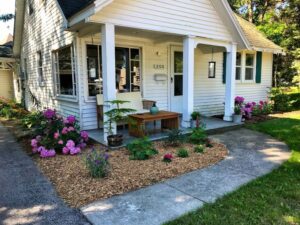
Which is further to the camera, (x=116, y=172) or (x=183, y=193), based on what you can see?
(x=116, y=172)

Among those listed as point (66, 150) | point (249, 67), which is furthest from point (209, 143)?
point (249, 67)

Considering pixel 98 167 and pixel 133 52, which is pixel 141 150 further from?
pixel 133 52

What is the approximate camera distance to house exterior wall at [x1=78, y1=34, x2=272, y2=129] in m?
6.66

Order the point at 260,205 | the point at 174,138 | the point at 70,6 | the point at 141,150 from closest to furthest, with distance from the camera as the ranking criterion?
the point at 260,205 < the point at 141,150 < the point at 174,138 < the point at 70,6

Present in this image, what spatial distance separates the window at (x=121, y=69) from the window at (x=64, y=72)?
1.72 feet

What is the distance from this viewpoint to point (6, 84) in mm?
15562

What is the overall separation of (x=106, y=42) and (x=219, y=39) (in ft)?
12.8

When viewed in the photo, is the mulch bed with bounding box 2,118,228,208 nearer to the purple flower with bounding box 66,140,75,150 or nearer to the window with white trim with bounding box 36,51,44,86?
the purple flower with bounding box 66,140,75,150

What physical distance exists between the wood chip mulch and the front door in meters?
3.59

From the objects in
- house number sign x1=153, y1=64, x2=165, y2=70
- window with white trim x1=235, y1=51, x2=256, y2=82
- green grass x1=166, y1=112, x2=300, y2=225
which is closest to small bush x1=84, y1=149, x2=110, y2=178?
green grass x1=166, y1=112, x2=300, y2=225

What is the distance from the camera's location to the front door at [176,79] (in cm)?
851

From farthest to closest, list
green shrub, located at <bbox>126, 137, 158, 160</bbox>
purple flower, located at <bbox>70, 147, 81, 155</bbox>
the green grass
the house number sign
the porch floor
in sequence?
the house number sign → the porch floor → purple flower, located at <bbox>70, 147, 81, 155</bbox> → green shrub, located at <bbox>126, 137, 158, 160</bbox> → the green grass

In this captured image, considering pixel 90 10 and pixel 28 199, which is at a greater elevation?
pixel 90 10

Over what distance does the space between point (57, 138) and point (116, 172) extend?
1854 mm
